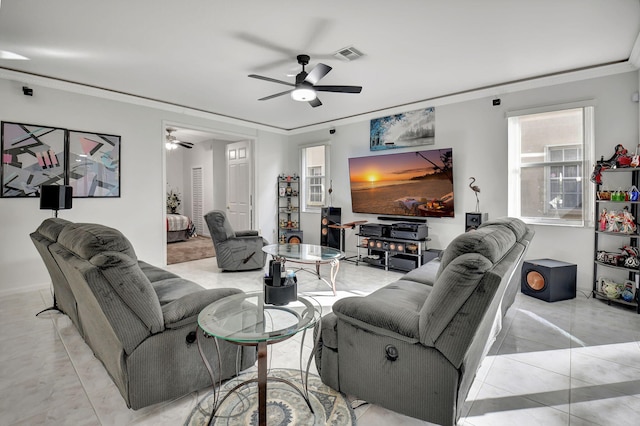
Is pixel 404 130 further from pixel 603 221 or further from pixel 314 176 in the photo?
pixel 603 221

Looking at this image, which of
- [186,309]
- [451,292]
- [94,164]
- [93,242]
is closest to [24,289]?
[94,164]

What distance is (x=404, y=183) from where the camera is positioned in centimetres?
516

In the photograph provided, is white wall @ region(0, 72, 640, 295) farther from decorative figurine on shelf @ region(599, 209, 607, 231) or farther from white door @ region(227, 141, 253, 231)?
white door @ region(227, 141, 253, 231)

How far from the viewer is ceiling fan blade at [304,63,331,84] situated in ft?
9.88

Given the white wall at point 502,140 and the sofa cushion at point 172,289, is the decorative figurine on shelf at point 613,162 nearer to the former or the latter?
the white wall at point 502,140

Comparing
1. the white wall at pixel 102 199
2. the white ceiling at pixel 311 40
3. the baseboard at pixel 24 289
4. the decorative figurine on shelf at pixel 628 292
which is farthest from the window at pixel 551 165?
the baseboard at pixel 24 289

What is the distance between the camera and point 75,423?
1650mm

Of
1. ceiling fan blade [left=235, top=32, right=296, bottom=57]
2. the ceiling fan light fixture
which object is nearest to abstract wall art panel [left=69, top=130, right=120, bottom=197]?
ceiling fan blade [left=235, top=32, right=296, bottom=57]

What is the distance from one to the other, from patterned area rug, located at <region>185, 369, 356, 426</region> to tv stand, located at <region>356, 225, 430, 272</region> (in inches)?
124

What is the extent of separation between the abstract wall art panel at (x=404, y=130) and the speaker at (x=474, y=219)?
1.36 meters

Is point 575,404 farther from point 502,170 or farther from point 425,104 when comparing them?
point 425,104

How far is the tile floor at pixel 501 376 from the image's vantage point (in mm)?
1706

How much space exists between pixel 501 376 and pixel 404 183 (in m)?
3.46

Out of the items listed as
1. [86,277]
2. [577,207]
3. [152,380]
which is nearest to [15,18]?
[86,277]
